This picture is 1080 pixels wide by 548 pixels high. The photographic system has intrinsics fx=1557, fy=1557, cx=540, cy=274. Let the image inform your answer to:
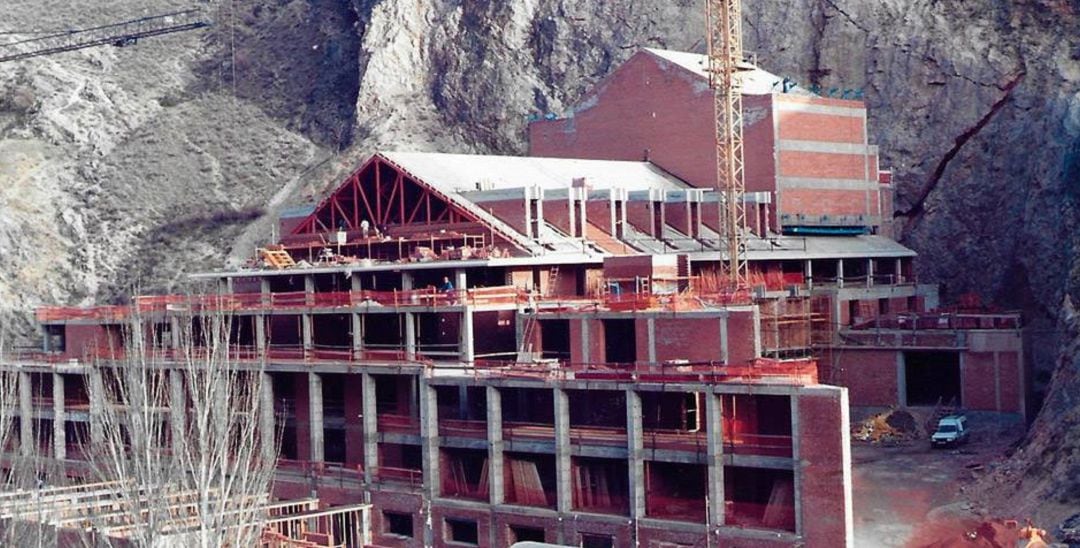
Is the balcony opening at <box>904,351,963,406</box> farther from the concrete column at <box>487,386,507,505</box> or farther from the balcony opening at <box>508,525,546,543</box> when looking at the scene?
the balcony opening at <box>508,525,546,543</box>

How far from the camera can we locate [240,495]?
48.2 meters

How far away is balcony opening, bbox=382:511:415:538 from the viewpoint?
62.4 m

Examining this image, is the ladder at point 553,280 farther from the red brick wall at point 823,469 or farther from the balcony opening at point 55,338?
the balcony opening at point 55,338

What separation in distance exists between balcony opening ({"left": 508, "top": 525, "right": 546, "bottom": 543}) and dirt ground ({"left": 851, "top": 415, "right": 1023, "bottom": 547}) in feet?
37.9

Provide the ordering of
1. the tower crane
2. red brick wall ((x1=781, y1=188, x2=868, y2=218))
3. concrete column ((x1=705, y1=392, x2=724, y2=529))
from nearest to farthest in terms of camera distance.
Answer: concrete column ((x1=705, y1=392, x2=724, y2=529)) < red brick wall ((x1=781, y1=188, x2=868, y2=218)) < the tower crane

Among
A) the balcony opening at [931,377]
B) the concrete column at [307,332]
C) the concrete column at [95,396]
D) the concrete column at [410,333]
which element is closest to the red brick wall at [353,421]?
the concrete column at [307,332]

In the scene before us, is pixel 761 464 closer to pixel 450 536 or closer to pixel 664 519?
pixel 664 519

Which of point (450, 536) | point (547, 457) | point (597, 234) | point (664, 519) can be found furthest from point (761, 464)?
point (597, 234)

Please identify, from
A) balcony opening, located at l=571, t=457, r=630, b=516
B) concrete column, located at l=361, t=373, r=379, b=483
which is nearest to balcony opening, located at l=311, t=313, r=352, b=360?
concrete column, located at l=361, t=373, r=379, b=483

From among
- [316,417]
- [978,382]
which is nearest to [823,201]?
[978,382]

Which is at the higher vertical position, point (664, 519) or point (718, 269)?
point (718, 269)

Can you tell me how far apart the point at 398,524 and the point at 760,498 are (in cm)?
1578

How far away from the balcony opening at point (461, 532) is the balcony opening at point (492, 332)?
908 centimetres

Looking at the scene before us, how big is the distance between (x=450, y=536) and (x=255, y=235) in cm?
5691
